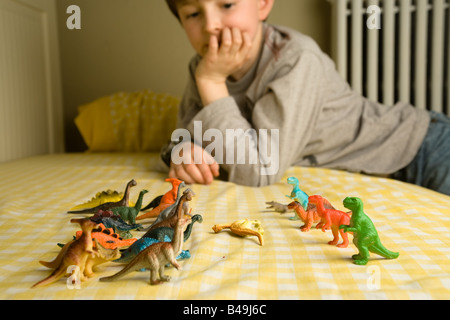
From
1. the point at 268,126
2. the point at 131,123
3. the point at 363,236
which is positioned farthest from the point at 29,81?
the point at 363,236

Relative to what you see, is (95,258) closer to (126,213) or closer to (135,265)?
(135,265)

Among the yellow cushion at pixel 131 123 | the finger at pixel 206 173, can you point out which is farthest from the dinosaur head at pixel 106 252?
the yellow cushion at pixel 131 123

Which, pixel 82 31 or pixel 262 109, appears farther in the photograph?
pixel 82 31

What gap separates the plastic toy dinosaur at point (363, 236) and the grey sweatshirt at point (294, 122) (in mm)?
386

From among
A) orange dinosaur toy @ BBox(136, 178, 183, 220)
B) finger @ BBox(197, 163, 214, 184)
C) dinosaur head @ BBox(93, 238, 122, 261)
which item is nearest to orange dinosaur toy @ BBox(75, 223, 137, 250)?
dinosaur head @ BBox(93, 238, 122, 261)

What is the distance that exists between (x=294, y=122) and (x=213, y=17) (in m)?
0.23

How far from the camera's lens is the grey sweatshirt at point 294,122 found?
81 centimetres

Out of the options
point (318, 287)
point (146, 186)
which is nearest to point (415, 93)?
point (146, 186)

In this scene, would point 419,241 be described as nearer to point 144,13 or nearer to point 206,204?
point 206,204

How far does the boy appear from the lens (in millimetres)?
809

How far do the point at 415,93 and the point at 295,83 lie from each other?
2.03 feet

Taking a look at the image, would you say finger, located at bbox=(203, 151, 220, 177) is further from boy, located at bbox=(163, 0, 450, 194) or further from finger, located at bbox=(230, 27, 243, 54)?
finger, located at bbox=(230, 27, 243, 54)

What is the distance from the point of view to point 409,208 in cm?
59
